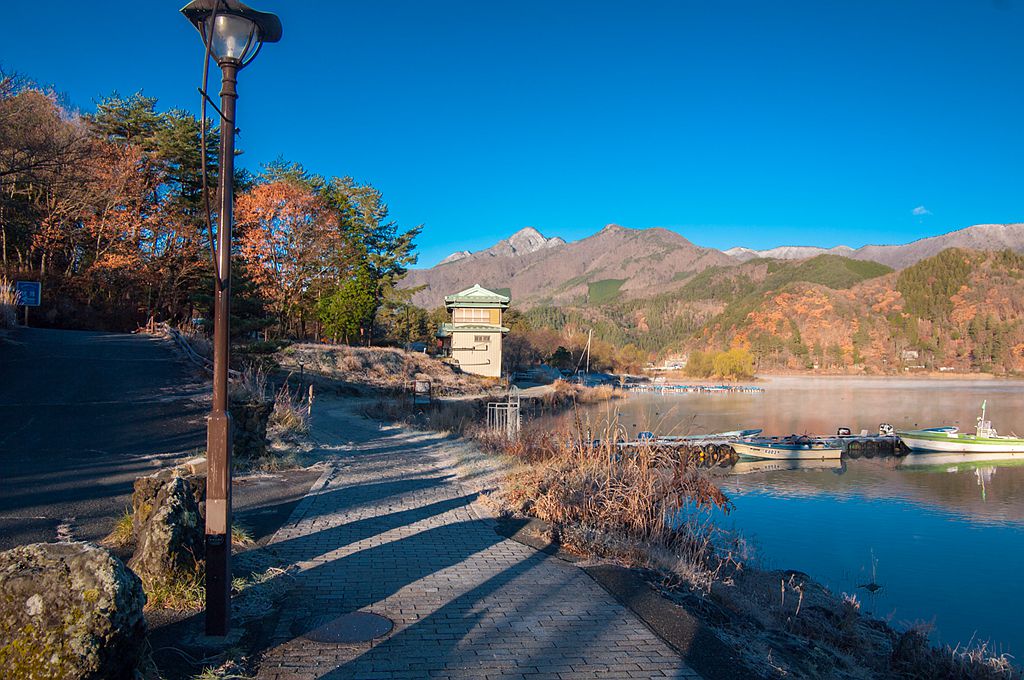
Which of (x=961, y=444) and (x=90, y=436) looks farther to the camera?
(x=961, y=444)

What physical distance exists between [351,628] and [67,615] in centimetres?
188

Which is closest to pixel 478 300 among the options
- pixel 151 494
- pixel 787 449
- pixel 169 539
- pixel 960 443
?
pixel 787 449

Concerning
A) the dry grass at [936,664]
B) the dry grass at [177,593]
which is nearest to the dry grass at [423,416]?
the dry grass at [936,664]

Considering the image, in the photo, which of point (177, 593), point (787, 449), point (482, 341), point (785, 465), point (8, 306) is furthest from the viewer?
point (482, 341)

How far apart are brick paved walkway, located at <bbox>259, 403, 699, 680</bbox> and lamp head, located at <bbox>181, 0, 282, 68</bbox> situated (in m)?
3.54

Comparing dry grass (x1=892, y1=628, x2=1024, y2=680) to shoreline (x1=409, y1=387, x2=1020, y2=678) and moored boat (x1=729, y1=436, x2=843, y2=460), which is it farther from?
moored boat (x1=729, y1=436, x2=843, y2=460)

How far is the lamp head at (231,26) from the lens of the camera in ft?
12.8

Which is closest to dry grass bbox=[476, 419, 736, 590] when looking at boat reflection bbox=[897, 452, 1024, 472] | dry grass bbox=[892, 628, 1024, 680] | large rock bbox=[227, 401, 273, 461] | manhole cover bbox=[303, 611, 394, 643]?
dry grass bbox=[892, 628, 1024, 680]

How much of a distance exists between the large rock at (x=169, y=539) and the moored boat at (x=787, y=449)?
84.0 ft

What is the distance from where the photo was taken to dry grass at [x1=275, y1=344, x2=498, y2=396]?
32.8 m

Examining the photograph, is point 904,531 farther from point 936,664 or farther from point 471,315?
point 471,315

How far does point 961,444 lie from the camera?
31719 mm

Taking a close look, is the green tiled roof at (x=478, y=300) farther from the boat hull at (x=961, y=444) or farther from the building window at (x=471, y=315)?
the boat hull at (x=961, y=444)

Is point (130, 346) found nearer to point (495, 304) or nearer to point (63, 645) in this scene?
point (63, 645)
